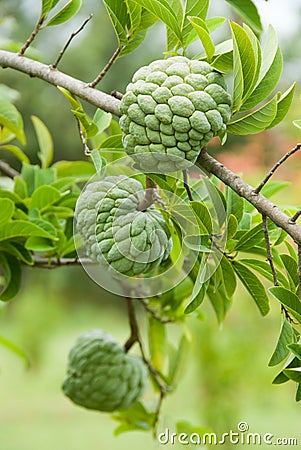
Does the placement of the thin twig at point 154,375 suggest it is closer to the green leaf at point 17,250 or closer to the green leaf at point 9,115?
the green leaf at point 17,250

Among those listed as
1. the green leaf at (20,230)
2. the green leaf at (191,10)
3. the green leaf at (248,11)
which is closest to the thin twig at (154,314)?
the green leaf at (20,230)

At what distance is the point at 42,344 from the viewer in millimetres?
7906

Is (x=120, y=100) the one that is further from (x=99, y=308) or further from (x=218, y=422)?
(x=99, y=308)

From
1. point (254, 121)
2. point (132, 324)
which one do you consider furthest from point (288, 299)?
point (132, 324)

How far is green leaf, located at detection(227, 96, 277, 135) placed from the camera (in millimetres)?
615

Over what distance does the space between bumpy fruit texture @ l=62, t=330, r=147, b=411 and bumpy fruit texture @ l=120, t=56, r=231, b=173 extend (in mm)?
625

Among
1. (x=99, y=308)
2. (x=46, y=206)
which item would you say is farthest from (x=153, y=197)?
(x=99, y=308)

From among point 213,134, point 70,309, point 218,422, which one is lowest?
point 218,422

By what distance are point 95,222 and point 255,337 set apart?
13.5ft

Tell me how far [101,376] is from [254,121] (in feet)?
2.10

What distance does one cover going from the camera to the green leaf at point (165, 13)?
603mm

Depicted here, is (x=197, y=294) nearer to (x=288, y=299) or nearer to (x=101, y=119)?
(x=288, y=299)

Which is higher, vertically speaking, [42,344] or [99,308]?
[99,308]

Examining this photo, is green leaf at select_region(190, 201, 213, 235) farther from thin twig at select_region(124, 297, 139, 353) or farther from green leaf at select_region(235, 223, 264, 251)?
thin twig at select_region(124, 297, 139, 353)
